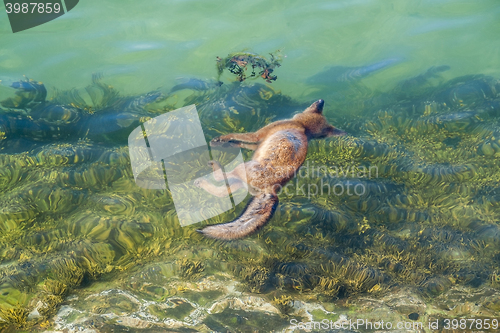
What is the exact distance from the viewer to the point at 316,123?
5680 mm

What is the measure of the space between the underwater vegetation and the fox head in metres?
0.14

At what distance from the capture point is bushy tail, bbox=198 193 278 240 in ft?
12.8

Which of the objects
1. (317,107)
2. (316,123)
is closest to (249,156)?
(316,123)

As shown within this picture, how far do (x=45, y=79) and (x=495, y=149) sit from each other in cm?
758

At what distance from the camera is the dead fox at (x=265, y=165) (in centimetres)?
413

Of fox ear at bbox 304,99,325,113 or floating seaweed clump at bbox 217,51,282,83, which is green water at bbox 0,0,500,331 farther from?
fox ear at bbox 304,99,325,113

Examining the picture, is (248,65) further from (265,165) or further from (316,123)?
(265,165)

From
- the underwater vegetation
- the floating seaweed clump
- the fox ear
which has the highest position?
the floating seaweed clump

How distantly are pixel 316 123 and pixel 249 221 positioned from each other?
2.27 m

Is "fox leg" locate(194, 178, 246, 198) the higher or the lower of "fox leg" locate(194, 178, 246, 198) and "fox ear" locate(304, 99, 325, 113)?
the lower

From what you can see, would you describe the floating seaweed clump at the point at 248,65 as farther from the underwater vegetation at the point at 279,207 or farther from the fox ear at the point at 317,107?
the fox ear at the point at 317,107

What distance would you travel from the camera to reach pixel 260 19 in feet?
25.2

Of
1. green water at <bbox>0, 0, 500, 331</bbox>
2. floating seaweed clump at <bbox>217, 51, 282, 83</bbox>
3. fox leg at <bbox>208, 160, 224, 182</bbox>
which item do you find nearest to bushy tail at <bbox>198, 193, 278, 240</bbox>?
green water at <bbox>0, 0, 500, 331</bbox>

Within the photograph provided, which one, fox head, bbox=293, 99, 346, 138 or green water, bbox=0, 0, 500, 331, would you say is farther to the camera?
fox head, bbox=293, 99, 346, 138
